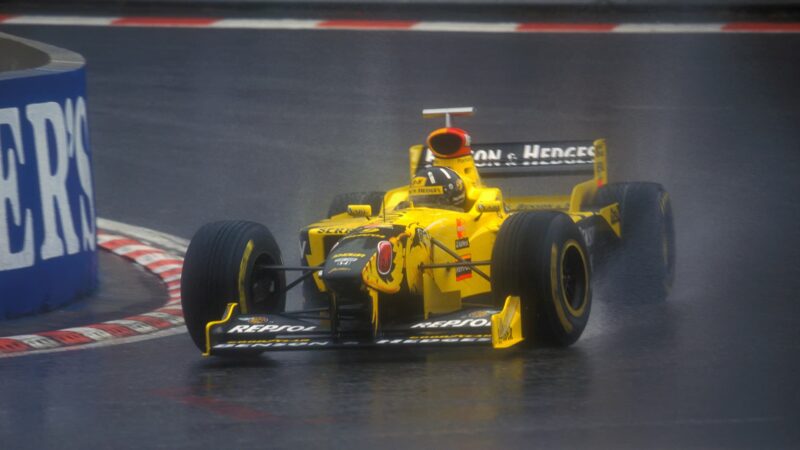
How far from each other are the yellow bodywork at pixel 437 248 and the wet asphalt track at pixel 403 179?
38cm

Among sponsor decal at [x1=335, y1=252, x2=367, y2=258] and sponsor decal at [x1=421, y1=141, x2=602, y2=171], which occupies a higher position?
sponsor decal at [x1=335, y1=252, x2=367, y2=258]

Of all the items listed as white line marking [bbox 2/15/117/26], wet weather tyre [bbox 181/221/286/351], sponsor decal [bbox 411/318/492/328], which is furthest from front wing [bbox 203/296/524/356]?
white line marking [bbox 2/15/117/26]

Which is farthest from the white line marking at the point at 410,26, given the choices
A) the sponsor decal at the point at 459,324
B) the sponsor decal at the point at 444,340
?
the sponsor decal at the point at 444,340

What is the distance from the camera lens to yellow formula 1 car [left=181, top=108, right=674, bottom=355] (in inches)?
388

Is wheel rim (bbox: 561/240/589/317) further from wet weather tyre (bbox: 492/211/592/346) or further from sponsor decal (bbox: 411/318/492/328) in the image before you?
sponsor decal (bbox: 411/318/492/328)

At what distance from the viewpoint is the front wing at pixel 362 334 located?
31.8 ft

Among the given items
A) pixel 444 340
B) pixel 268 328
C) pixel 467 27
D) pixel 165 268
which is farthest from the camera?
pixel 467 27

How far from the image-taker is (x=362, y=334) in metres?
9.89

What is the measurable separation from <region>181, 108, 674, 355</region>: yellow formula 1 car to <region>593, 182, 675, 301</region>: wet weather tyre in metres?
1.44

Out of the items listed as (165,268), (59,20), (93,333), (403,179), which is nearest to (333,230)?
(93,333)

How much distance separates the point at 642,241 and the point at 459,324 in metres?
2.97

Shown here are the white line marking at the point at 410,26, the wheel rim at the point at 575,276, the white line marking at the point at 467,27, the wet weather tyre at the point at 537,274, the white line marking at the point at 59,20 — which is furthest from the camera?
the white line marking at the point at 59,20

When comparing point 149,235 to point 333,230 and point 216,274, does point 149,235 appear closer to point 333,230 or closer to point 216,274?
point 333,230

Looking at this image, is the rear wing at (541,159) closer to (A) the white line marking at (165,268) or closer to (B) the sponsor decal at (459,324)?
(A) the white line marking at (165,268)
